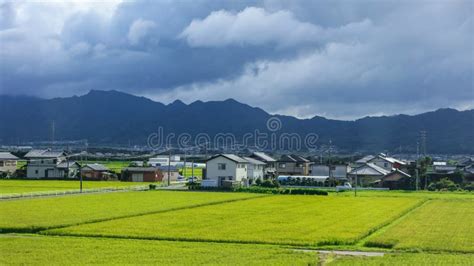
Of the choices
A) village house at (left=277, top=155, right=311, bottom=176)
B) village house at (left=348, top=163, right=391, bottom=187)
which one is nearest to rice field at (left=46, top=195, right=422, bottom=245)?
village house at (left=348, top=163, right=391, bottom=187)

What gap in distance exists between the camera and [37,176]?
76938 mm

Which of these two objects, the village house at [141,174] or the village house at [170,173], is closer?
the village house at [141,174]

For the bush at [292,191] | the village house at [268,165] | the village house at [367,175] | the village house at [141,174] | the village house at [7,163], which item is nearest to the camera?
the bush at [292,191]

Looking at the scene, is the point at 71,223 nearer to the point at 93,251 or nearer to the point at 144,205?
Result: the point at 93,251

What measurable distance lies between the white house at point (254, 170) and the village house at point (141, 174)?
37.2 feet

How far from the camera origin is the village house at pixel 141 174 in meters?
74.6

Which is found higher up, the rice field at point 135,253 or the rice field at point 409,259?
the rice field at point 135,253

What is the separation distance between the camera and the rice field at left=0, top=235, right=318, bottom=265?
16.1m

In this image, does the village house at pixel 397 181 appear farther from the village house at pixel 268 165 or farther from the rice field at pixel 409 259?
the rice field at pixel 409 259

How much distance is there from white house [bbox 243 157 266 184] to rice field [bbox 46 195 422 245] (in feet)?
119

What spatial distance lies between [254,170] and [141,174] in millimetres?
14082

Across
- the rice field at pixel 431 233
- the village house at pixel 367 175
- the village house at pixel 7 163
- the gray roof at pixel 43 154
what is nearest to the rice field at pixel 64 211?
the rice field at pixel 431 233

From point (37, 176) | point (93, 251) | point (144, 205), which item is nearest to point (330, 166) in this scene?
point (37, 176)

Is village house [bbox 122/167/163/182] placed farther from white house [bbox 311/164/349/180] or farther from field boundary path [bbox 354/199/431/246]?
field boundary path [bbox 354/199/431/246]
